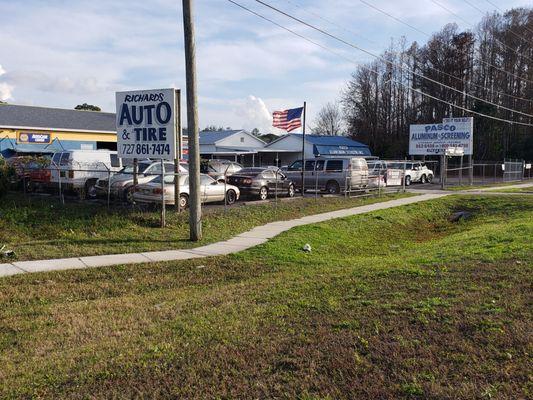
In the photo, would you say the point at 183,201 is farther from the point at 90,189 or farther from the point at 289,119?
the point at 289,119

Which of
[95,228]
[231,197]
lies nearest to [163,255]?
[95,228]

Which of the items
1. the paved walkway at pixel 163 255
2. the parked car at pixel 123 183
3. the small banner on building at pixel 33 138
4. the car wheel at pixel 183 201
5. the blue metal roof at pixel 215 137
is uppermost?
the blue metal roof at pixel 215 137

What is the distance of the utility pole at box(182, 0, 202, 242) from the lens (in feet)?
39.6

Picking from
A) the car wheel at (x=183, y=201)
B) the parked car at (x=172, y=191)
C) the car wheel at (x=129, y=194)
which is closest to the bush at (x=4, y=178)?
the car wheel at (x=129, y=194)

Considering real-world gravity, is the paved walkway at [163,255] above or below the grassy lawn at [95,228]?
below

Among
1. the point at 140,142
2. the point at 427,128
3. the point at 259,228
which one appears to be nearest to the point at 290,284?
the point at 259,228

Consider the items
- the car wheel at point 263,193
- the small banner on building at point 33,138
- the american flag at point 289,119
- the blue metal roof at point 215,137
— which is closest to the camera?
the car wheel at point 263,193

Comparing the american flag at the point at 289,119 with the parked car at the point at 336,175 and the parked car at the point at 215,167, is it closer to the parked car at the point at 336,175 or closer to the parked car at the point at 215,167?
the parked car at the point at 336,175

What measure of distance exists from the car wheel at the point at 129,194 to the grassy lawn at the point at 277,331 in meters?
7.23

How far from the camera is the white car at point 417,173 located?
38.4 metres

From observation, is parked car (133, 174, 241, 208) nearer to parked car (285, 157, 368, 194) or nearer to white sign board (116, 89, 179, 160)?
white sign board (116, 89, 179, 160)

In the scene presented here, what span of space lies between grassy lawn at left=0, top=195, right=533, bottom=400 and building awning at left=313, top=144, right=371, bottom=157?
51129 mm

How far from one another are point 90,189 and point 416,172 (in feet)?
Answer: 87.3

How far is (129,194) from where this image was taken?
16891 mm
